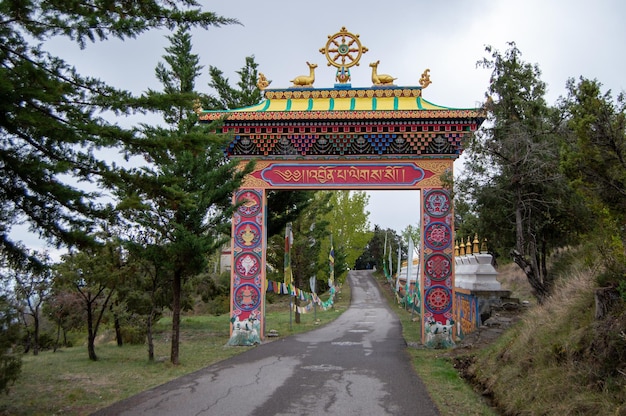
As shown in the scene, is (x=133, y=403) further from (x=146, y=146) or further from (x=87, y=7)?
(x=87, y=7)

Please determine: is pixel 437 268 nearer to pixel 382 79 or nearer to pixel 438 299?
pixel 438 299

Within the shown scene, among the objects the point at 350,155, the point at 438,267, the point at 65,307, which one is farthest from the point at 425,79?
the point at 65,307

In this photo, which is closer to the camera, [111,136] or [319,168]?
[111,136]

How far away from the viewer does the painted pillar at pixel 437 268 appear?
1360cm

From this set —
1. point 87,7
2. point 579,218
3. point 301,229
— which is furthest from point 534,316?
point 301,229

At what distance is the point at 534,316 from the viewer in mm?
8758

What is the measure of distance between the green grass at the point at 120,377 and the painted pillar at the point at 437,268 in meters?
0.89

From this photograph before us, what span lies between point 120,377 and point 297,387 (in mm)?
3619

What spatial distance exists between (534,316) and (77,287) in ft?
A: 33.4

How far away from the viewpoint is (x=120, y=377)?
9.59 m

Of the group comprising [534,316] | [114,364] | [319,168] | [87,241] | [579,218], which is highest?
[319,168]

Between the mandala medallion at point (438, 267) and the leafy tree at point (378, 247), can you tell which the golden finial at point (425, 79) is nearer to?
the mandala medallion at point (438, 267)

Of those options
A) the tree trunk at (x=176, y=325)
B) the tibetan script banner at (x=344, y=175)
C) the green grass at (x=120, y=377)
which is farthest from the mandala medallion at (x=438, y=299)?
the tree trunk at (x=176, y=325)

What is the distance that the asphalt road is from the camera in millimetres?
6879
